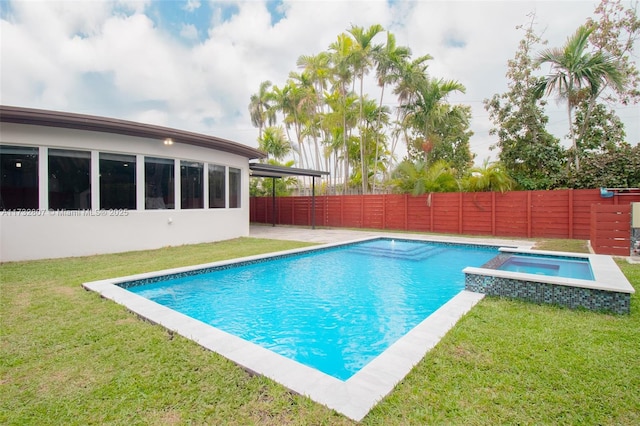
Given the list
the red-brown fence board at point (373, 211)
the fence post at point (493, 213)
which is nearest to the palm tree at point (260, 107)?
the red-brown fence board at point (373, 211)

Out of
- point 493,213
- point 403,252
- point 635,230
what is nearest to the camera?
point 635,230

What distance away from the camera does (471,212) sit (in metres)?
13.7

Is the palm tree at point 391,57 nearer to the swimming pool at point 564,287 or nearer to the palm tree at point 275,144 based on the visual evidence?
the palm tree at point 275,144

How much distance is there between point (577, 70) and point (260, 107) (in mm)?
25076

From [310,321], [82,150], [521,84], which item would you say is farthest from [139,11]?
[521,84]

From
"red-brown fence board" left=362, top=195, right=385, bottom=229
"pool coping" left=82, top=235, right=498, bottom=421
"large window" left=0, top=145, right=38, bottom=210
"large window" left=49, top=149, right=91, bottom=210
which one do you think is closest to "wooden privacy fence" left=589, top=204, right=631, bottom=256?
"pool coping" left=82, top=235, right=498, bottom=421

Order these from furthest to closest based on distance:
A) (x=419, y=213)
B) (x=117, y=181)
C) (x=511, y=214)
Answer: (x=419, y=213), (x=511, y=214), (x=117, y=181)

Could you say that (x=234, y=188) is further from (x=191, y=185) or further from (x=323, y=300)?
(x=323, y=300)

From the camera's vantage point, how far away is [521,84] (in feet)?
54.2

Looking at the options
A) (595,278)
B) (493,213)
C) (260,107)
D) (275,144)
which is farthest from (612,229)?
(260,107)

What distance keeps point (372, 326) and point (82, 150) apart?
8.64 m

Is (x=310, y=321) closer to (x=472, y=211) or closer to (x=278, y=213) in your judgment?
(x=472, y=211)

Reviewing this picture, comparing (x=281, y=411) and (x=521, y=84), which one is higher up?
(x=521, y=84)

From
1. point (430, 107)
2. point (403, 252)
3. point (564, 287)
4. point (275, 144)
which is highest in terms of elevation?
point (430, 107)
